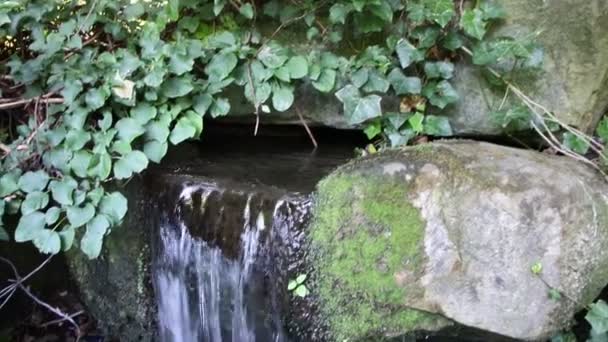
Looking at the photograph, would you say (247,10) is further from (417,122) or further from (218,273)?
(218,273)

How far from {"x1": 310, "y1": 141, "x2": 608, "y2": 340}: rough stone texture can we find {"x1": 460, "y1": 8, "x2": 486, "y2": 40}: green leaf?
617mm

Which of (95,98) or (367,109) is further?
(367,109)

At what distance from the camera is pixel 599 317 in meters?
1.84

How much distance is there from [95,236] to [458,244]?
4.27 ft

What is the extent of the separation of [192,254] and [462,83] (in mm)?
1389

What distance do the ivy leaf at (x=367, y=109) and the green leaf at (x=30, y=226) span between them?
1307 mm

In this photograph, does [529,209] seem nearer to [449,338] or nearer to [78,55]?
[449,338]

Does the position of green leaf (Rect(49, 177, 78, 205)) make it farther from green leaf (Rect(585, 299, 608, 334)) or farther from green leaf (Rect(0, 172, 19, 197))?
green leaf (Rect(585, 299, 608, 334))

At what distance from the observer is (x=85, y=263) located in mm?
2836

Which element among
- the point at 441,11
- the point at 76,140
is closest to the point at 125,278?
the point at 76,140

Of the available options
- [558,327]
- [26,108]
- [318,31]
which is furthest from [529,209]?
[26,108]

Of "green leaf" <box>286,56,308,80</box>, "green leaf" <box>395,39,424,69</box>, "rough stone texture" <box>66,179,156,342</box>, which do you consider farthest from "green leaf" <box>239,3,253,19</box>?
"rough stone texture" <box>66,179,156,342</box>

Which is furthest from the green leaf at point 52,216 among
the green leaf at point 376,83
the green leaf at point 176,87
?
the green leaf at point 376,83

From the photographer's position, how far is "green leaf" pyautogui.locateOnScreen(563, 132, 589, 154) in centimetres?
228
